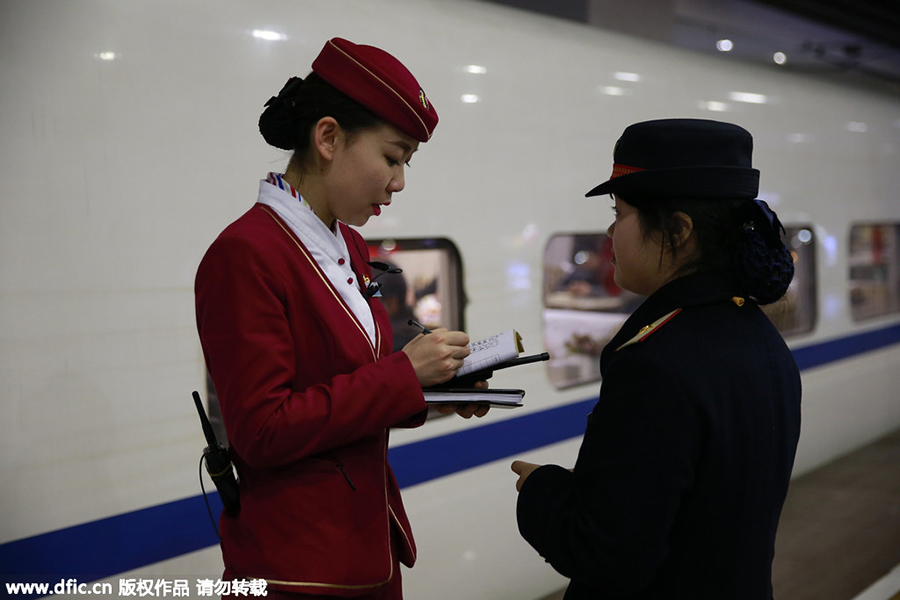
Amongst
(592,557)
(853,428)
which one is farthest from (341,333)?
(853,428)

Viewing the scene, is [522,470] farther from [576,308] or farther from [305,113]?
[576,308]

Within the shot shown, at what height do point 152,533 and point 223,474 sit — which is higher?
point 223,474

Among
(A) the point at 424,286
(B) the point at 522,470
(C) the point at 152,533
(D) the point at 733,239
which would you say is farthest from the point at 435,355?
(A) the point at 424,286

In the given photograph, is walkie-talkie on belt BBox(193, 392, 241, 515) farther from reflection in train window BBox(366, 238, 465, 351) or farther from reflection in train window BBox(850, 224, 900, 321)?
reflection in train window BBox(850, 224, 900, 321)

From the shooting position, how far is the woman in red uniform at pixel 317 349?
129 cm

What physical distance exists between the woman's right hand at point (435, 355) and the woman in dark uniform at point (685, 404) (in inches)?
11.0

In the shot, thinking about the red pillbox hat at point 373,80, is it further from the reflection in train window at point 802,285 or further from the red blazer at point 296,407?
the reflection in train window at point 802,285

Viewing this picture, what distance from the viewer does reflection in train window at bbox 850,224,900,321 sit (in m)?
5.94

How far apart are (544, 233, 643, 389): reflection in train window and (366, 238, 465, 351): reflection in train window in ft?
1.78

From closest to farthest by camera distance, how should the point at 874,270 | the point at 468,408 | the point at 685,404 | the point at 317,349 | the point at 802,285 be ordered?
1. the point at 685,404
2. the point at 317,349
3. the point at 468,408
4. the point at 802,285
5. the point at 874,270

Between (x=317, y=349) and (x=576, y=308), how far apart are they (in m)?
2.54

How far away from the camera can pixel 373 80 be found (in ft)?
4.58

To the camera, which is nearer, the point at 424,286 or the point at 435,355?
the point at 435,355

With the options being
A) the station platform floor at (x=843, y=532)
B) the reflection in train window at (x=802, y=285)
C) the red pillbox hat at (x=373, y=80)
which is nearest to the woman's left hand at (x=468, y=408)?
the red pillbox hat at (x=373, y=80)
